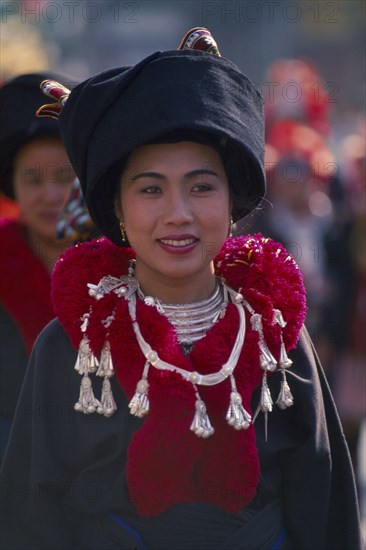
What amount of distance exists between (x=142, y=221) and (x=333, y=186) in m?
4.50

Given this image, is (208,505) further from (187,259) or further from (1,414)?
(1,414)

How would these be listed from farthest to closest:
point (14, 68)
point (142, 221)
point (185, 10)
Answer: point (185, 10)
point (14, 68)
point (142, 221)

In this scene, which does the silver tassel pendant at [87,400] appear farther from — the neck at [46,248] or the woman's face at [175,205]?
the neck at [46,248]

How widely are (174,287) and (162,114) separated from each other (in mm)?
508

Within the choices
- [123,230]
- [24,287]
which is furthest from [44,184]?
[123,230]

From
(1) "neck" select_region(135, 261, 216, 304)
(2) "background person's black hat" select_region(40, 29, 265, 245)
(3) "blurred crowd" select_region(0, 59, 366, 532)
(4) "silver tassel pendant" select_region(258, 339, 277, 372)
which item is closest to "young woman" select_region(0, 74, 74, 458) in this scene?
(1) "neck" select_region(135, 261, 216, 304)

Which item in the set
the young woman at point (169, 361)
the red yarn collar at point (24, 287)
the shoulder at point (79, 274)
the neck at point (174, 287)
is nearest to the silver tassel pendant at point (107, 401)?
the young woman at point (169, 361)

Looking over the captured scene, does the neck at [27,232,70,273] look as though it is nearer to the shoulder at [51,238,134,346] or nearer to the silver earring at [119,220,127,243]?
the shoulder at [51,238,134,346]

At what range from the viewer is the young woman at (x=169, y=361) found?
9.09ft

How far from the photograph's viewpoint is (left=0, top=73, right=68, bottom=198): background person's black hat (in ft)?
13.3

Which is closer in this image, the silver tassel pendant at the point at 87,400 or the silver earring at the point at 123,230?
the silver tassel pendant at the point at 87,400

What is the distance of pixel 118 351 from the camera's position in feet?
9.36

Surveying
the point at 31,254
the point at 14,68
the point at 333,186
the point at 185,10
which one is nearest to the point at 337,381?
the point at 333,186

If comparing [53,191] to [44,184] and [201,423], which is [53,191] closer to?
[44,184]
